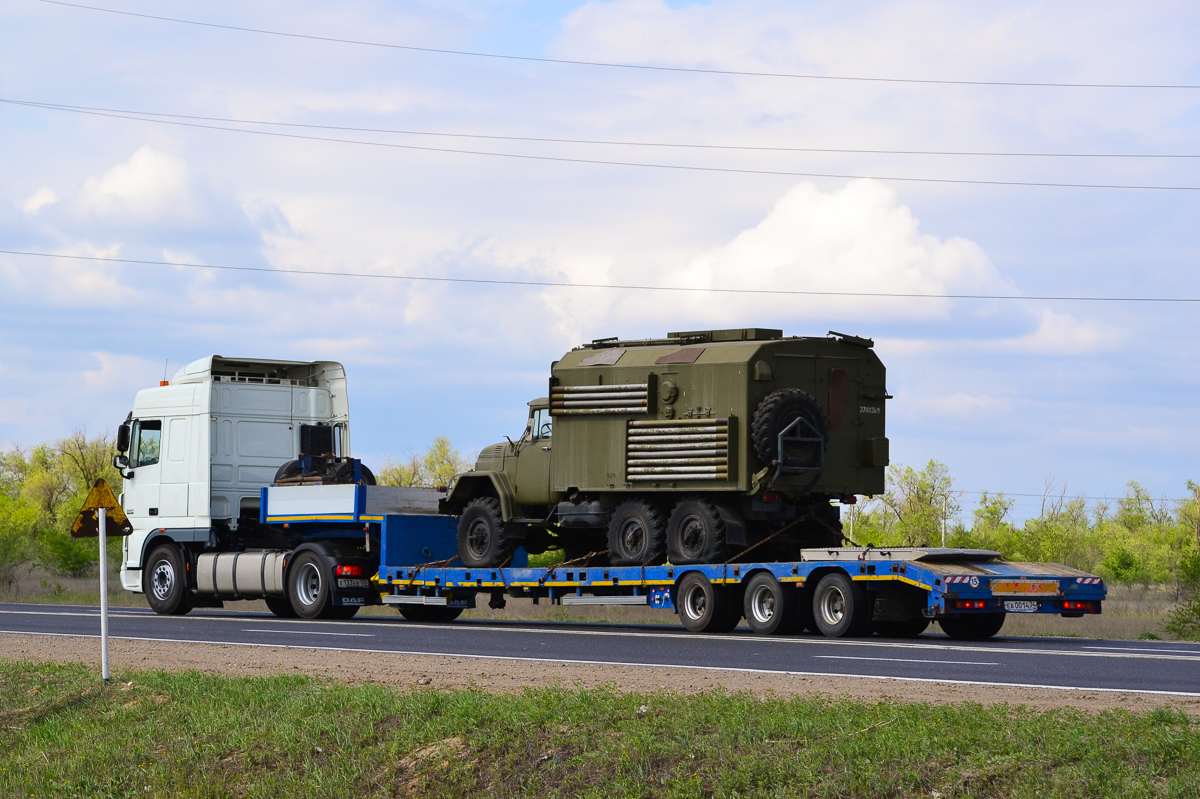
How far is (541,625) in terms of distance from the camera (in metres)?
24.2

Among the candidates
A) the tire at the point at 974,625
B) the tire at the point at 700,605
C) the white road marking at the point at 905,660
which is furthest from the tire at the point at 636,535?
the white road marking at the point at 905,660

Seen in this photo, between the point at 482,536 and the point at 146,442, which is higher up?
the point at 146,442

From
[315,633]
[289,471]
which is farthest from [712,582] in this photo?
[289,471]

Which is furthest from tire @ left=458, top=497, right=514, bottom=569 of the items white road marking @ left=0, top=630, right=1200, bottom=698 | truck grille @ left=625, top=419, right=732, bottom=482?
white road marking @ left=0, top=630, right=1200, bottom=698

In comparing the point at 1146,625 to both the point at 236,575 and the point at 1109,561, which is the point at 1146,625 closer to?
the point at 236,575

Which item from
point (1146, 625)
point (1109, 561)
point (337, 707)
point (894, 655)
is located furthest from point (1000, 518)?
point (337, 707)

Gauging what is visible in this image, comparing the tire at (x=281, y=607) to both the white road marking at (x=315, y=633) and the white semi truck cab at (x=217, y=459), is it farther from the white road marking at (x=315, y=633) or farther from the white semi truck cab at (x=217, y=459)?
the white road marking at (x=315, y=633)

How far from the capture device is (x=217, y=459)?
26.7 metres

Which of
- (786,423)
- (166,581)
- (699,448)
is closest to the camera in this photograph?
(786,423)

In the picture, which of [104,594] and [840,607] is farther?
[840,607]

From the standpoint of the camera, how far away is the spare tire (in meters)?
20.9

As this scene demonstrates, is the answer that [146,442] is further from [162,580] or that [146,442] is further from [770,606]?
[770,606]

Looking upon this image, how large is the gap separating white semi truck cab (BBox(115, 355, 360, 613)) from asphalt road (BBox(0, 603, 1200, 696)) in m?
1.78

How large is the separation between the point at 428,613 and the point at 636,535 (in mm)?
6721
